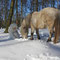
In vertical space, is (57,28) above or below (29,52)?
above

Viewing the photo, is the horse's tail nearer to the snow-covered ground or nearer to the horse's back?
the horse's back

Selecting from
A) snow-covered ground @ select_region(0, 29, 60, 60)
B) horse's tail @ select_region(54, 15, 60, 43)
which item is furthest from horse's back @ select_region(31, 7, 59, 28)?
snow-covered ground @ select_region(0, 29, 60, 60)

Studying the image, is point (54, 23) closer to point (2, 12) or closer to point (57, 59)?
point (57, 59)

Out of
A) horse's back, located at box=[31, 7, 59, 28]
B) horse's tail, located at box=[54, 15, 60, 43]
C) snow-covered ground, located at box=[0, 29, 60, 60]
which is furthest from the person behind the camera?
horse's back, located at box=[31, 7, 59, 28]

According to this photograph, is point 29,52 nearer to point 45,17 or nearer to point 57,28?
point 57,28

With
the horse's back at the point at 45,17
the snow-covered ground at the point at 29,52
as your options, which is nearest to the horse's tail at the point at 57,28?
the horse's back at the point at 45,17

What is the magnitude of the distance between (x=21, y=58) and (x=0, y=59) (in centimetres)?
39

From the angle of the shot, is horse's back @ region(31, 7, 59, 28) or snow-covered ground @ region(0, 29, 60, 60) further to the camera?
horse's back @ region(31, 7, 59, 28)

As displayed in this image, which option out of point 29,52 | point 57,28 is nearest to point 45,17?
point 57,28

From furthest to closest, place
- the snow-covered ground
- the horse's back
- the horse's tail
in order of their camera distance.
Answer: the horse's back → the horse's tail → the snow-covered ground

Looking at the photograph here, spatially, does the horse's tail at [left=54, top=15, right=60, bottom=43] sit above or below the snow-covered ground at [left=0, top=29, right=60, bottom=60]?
above

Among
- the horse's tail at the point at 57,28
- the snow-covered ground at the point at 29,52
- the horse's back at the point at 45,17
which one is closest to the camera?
the snow-covered ground at the point at 29,52

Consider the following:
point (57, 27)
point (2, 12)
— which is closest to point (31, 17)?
point (57, 27)

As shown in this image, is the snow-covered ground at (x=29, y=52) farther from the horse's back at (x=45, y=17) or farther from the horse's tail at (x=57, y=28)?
the horse's back at (x=45, y=17)
